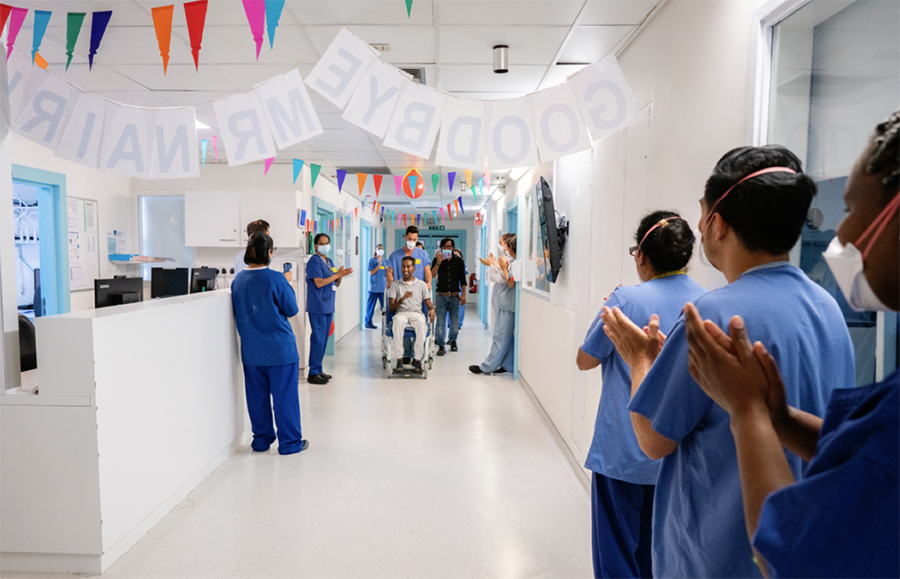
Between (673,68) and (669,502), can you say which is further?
(673,68)

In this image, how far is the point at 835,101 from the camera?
128cm

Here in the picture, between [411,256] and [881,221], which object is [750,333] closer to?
[881,221]

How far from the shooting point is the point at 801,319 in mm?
846

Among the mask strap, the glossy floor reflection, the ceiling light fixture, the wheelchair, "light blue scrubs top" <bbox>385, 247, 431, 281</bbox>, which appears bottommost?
the glossy floor reflection

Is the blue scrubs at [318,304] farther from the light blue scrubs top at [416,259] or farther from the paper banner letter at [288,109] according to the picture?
the paper banner letter at [288,109]

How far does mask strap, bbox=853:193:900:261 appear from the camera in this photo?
1.65ft

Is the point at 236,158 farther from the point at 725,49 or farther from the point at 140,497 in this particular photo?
the point at 725,49

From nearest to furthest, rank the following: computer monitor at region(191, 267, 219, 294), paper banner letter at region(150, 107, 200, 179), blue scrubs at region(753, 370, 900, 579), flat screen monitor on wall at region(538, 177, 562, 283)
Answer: blue scrubs at region(753, 370, 900, 579)
paper banner letter at region(150, 107, 200, 179)
flat screen monitor on wall at region(538, 177, 562, 283)
computer monitor at region(191, 267, 219, 294)

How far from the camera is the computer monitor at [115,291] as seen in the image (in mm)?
3270

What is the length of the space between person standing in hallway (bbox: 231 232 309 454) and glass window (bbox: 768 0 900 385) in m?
2.68

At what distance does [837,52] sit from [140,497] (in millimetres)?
3073

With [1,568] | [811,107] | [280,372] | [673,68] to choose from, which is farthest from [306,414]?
[811,107]

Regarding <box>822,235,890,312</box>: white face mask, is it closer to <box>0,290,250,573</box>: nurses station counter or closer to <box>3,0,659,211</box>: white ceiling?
<box>3,0,659,211</box>: white ceiling

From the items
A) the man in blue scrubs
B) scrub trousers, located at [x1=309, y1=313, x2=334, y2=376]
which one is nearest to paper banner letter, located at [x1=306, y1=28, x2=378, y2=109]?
the man in blue scrubs
